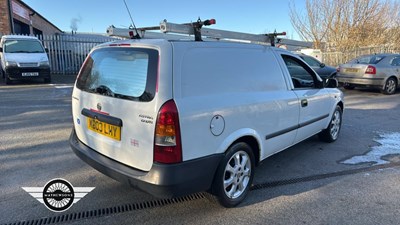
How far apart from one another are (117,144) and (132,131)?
0.87 feet

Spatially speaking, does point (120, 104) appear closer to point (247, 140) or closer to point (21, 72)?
point (247, 140)

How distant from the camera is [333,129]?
5.39 metres

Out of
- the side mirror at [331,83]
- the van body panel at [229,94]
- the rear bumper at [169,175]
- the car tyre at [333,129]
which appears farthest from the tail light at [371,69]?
the rear bumper at [169,175]

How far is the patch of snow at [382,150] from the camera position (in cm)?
451

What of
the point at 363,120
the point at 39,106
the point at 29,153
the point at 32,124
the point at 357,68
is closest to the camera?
the point at 29,153

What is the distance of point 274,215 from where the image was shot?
298 cm

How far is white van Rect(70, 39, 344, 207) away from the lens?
253cm

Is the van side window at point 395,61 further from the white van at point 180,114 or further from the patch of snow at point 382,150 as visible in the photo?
the white van at point 180,114

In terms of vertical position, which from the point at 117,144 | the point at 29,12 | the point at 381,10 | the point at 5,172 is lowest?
the point at 5,172

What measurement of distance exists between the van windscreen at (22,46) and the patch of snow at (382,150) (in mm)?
12286

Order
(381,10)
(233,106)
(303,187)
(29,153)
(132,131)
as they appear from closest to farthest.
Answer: (132,131)
(233,106)
(303,187)
(29,153)
(381,10)

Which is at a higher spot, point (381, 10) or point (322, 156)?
point (381, 10)

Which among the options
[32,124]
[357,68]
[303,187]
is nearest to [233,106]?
[303,187]

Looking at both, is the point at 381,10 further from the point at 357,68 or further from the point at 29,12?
the point at 29,12
